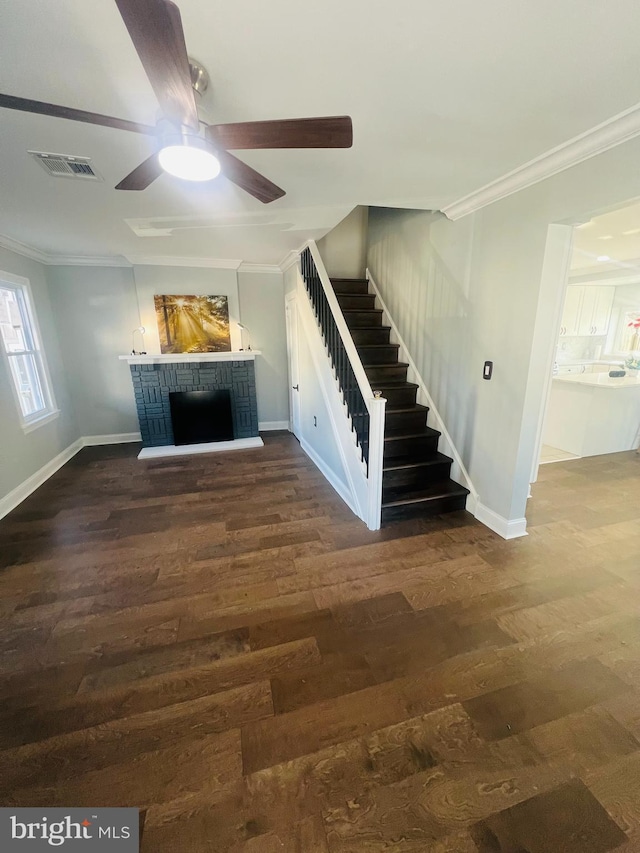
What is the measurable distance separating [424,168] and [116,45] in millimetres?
1692

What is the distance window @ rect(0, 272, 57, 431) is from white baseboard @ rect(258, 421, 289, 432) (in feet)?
9.08

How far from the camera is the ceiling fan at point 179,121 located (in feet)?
2.97

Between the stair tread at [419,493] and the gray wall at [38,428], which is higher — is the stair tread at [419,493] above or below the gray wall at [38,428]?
below

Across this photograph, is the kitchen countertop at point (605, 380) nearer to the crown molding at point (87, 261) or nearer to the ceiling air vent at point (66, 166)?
the ceiling air vent at point (66, 166)

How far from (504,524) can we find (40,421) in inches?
198

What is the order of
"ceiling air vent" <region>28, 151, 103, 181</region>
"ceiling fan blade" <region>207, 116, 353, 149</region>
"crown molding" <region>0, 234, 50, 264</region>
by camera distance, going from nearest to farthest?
"ceiling fan blade" <region>207, 116, 353, 149</region>
"ceiling air vent" <region>28, 151, 103, 181</region>
"crown molding" <region>0, 234, 50, 264</region>

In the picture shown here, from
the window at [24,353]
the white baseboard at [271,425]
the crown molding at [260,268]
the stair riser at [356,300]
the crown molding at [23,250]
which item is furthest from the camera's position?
the white baseboard at [271,425]

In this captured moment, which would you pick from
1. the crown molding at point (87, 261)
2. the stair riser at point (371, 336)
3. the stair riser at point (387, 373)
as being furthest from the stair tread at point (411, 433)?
the crown molding at point (87, 261)

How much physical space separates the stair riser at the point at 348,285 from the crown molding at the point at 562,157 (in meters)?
2.02

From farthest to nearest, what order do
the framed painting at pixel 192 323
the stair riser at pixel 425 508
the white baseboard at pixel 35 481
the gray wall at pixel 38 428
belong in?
the framed painting at pixel 192 323 < the gray wall at pixel 38 428 < the white baseboard at pixel 35 481 < the stair riser at pixel 425 508

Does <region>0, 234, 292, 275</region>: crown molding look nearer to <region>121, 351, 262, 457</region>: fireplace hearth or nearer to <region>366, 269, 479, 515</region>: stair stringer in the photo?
<region>121, 351, 262, 457</region>: fireplace hearth

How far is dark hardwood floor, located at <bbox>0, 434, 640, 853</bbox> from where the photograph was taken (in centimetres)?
115

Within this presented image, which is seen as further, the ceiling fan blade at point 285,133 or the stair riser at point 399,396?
the stair riser at point 399,396

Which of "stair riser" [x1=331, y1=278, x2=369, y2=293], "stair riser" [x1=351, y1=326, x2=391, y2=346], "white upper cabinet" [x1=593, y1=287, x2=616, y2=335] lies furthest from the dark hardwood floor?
"white upper cabinet" [x1=593, y1=287, x2=616, y2=335]
